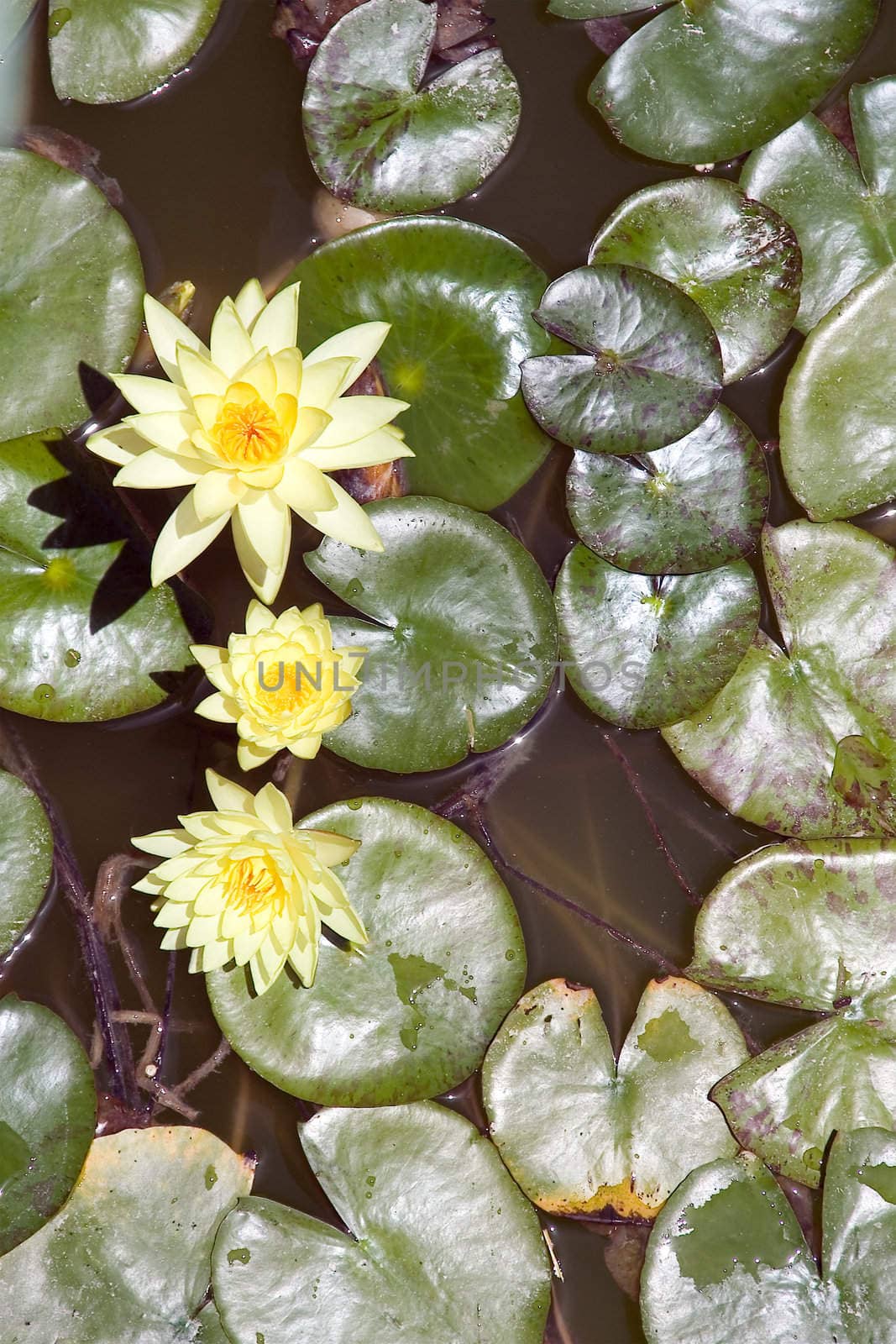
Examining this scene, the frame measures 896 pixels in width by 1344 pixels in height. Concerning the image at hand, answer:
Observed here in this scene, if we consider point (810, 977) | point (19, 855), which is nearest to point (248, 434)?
point (19, 855)

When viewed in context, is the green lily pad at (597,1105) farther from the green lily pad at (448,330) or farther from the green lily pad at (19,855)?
the green lily pad at (448,330)

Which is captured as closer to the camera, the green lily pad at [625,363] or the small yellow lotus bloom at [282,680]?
the small yellow lotus bloom at [282,680]

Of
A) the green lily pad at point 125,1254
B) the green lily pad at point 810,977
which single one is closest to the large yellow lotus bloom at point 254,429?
the green lily pad at point 810,977

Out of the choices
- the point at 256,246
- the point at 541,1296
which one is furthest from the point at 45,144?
the point at 541,1296

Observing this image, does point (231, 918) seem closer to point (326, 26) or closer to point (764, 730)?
point (764, 730)

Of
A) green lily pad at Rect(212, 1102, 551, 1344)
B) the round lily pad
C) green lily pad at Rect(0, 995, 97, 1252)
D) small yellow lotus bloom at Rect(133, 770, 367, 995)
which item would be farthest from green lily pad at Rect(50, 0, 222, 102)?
green lily pad at Rect(212, 1102, 551, 1344)

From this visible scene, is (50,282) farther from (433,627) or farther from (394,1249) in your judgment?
(394,1249)
